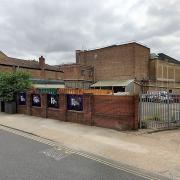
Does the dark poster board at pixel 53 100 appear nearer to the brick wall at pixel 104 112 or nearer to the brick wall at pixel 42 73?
the brick wall at pixel 104 112

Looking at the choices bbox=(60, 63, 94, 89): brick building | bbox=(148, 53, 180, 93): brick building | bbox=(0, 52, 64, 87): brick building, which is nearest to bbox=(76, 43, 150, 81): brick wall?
bbox=(148, 53, 180, 93): brick building

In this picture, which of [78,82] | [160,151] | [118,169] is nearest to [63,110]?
[160,151]

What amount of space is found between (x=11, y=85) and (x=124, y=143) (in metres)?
13.6

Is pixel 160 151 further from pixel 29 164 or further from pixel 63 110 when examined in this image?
pixel 63 110

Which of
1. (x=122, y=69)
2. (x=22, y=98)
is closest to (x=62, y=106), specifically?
(x=22, y=98)

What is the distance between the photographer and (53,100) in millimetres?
17266

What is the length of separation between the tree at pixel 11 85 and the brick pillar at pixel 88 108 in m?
8.18

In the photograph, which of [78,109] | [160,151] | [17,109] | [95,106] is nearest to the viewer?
[160,151]

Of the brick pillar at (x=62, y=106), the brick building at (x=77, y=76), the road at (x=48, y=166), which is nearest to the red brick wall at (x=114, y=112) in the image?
the brick pillar at (x=62, y=106)

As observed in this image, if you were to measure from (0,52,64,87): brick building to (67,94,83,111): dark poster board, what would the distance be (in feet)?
81.6

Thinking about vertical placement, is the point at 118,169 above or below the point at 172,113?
below

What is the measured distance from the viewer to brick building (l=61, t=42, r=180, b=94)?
53.7m

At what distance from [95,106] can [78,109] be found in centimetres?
151

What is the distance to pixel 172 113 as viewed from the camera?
47.3 feet
